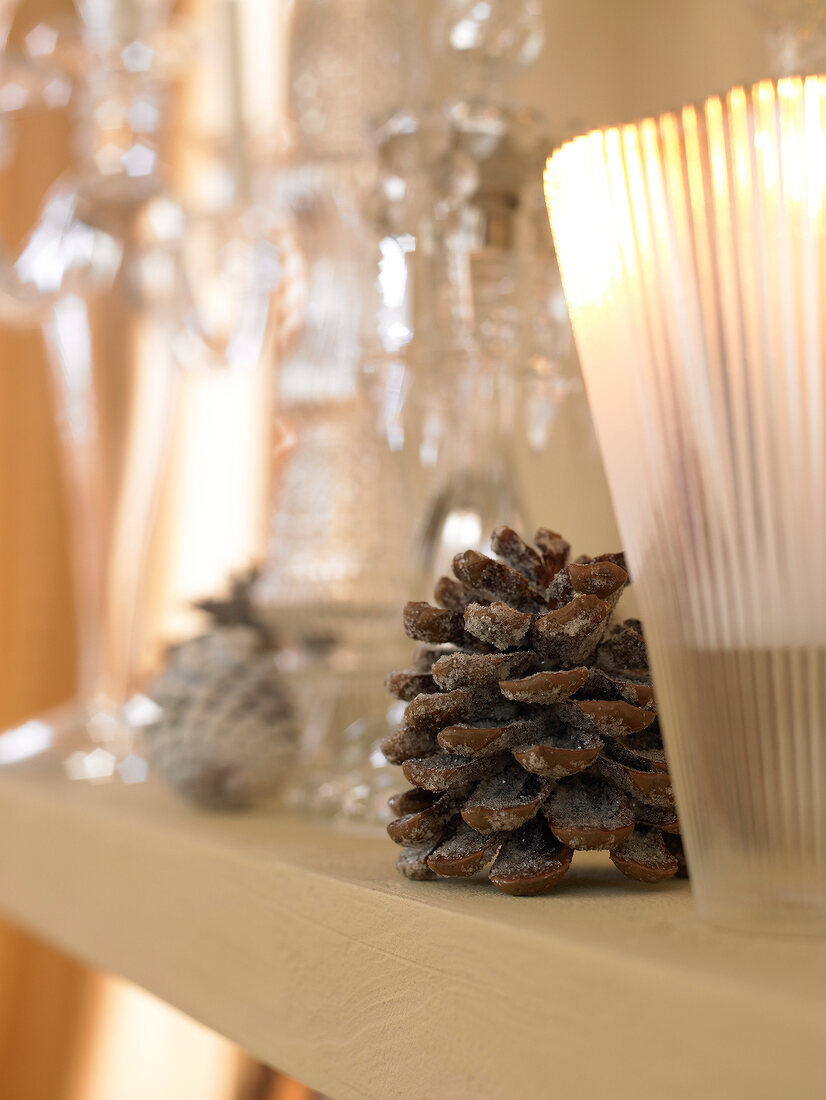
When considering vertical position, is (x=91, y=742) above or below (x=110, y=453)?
below

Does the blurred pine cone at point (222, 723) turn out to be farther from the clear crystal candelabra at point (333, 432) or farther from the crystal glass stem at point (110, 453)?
the crystal glass stem at point (110, 453)

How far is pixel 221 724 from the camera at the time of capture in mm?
486

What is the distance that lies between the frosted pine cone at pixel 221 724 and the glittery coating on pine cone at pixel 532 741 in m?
0.20

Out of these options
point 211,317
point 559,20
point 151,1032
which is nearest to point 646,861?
point 559,20

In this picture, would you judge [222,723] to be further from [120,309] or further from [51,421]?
[51,421]

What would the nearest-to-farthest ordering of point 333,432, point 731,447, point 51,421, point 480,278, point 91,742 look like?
1. point 731,447
2. point 480,278
3. point 333,432
4. point 91,742
5. point 51,421

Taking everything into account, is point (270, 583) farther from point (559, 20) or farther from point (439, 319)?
point (559, 20)

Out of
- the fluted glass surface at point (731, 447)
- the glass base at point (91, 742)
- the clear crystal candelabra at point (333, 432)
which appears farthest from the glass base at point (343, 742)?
the fluted glass surface at point (731, 447)

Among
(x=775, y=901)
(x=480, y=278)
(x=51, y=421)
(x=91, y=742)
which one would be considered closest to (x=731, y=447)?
(x=775, y=901)

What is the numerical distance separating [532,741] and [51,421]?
1.07 meters

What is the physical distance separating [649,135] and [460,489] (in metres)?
0.24

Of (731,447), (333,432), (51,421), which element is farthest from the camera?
(51,421)

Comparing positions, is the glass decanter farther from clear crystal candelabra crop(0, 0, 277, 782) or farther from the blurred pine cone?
clear crystal candelabra crop(0, 0, 277, 782)

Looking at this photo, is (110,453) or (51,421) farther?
(51,421)
